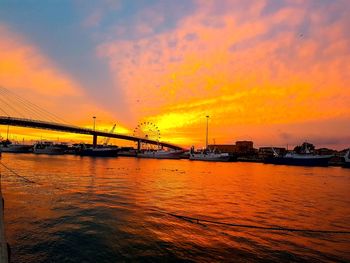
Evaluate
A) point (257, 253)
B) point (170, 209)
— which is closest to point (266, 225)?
point (257, 253)

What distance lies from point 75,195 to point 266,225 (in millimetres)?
17207

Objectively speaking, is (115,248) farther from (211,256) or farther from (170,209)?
(170,209)

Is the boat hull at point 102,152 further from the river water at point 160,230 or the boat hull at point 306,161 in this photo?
the river water at point 160,230

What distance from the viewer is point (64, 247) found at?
13844mm

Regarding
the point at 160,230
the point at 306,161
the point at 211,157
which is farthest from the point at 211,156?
the point at 160,230

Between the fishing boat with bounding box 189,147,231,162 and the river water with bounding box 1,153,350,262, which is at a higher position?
the fishing boat with bounding box 189,147,231,162

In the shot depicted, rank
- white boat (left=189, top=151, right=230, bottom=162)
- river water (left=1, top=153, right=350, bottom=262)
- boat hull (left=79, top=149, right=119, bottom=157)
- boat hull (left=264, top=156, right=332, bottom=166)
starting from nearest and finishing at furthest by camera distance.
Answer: river water (left=1, top=153, right=350, bottom=262)
boat hull (left=264, top=156, right=332, bottom=166)
white boat (left=189, top=151, right=230, bottom=162)
boat hull (left=79, top=149, right=119, bottom=157)

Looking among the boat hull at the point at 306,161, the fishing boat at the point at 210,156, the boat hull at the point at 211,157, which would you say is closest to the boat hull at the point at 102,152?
the fishing boat at the point at 210,156

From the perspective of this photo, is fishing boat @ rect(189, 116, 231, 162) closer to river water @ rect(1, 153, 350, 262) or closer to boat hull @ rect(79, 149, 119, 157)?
boat hull @ rect(79, 149, 119, 157)

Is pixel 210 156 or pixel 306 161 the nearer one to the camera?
pixel 306 161

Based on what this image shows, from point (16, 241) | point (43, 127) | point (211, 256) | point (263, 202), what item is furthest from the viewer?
point (43, 127)

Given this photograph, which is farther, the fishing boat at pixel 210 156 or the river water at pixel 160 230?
the fishing boat at pixel 210 156

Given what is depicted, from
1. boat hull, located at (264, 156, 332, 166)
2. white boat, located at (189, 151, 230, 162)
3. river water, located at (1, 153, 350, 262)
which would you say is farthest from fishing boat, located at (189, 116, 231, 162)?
river water, located at (1, 153, 350, 262)

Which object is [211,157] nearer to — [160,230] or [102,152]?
[102,152]
